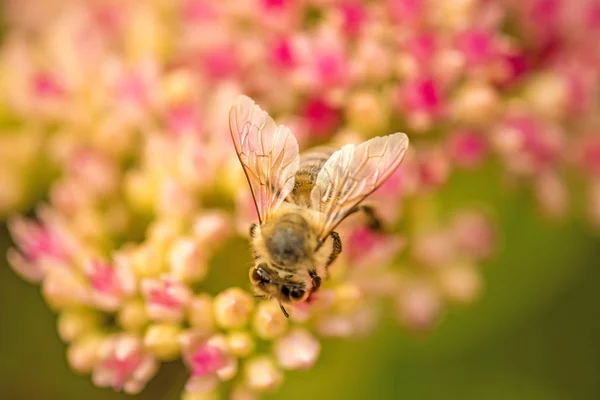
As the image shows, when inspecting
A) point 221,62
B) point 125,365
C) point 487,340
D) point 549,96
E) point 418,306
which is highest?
point 221,62

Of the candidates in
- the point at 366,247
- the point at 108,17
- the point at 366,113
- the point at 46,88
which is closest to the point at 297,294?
the point at 366,247

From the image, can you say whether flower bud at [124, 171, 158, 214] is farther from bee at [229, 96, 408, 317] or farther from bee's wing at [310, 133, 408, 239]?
bee's wing at [310, 133, 408, 239]

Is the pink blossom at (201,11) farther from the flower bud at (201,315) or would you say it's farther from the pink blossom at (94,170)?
the flower bud at (201,315)

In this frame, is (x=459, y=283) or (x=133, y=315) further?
(x=459, y=283)

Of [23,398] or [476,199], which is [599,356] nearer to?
[476,199]

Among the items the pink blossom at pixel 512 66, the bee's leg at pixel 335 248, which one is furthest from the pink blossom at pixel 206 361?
the pink blossom at pixel 512 66

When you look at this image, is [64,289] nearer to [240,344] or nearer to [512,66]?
[240,344]

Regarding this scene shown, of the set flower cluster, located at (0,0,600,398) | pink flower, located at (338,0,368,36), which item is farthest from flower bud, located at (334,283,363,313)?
pink flower, located at (338,0,368,36)
